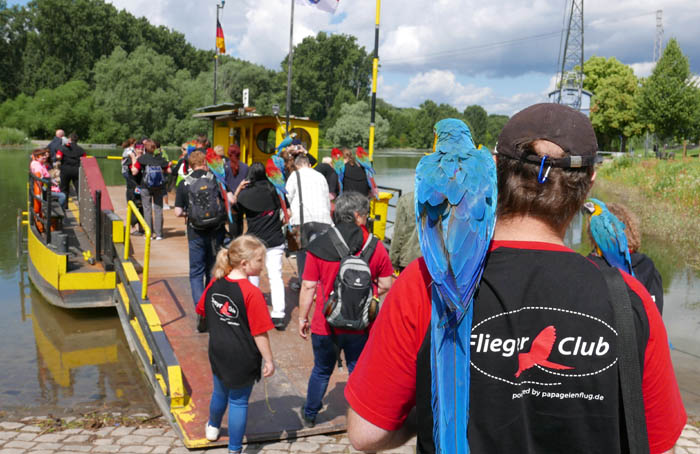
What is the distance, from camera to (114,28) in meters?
83.8

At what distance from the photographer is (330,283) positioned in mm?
4461

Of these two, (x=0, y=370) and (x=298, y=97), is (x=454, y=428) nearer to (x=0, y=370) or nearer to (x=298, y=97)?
(x=0, y=370)

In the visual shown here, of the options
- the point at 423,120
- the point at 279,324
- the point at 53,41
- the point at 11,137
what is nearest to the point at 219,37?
the point at 279,324

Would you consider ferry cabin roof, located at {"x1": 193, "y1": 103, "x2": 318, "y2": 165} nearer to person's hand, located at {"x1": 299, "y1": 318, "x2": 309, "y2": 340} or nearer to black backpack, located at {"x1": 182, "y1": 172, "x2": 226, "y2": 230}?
black backpack, located at {"x1": 182, "y1": 172, "x2": 226, "y2": 230}

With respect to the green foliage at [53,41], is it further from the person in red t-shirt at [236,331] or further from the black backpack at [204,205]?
the person in red t-shirt at [236,331]

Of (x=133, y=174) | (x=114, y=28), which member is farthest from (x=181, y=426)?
(x=114, y=28)

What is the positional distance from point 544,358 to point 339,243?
121 inches

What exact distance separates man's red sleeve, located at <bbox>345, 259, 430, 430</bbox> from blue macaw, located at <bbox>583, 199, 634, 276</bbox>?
2.56 metres

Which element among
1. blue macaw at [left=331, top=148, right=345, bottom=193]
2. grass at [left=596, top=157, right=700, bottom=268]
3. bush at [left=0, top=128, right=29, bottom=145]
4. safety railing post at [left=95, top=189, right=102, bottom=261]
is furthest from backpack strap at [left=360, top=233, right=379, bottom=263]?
bush at [left=0, top=128, right=29, bottom=145]

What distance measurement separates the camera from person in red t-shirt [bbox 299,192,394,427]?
14.1 ft

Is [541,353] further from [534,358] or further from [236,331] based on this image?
[236,331]

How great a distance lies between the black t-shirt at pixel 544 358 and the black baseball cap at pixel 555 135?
0.89 feet

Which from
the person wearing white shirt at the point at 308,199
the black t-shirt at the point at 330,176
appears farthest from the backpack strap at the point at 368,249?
the black t-shirt at the point at 330,176

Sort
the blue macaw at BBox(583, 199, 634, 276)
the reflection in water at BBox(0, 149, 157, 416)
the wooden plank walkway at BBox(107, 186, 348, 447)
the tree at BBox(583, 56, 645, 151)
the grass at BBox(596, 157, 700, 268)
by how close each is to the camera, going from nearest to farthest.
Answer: the blue macaw at BBox(583, 199, 634, 276) < the wooden plank walkway at BBox(107, 186, 348, 447) < the reflection in water at BBox(0, 149, 157, 416) < the grass at BBox(596, 157, 700, 268) < the tree at BBox(583, 56, 645, 151)
